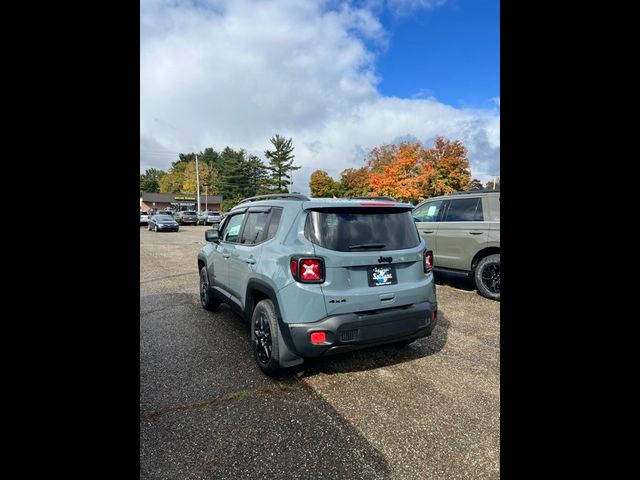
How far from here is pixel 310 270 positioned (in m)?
3.02

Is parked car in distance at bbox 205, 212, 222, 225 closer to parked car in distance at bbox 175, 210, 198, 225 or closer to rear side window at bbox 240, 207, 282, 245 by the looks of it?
parked car in distance at bbox 175, 210, 198, 225

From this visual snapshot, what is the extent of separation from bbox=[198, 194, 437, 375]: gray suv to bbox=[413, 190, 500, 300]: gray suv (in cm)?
315

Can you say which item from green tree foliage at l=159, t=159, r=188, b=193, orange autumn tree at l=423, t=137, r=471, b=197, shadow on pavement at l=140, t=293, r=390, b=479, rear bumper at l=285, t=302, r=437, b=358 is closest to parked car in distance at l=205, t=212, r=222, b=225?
orange autumn tree at l=423, t=137, r=471, b=197

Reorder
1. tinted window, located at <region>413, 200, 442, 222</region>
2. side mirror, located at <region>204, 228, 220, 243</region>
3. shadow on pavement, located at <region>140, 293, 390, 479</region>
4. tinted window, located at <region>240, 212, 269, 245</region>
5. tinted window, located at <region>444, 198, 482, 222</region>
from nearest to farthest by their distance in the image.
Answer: shadow on pavement, located at <region>140, 293, 390, 479</region> → tinted window, located at <region>240, 212, 269, 245</region> → side mirror, located at <region>204, 228, 220, 243</region> → tinted window, located at <region>444, 198, 482, 222</region> → tinted window, located at <region>413, 200, 442, 222</region>

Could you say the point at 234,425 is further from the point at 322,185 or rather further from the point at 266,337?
the point at 322,185

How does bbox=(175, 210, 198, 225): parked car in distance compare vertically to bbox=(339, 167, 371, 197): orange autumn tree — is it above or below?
below

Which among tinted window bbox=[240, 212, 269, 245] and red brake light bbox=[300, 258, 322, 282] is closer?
red brake light bbox=[300, 258, 322, 282]

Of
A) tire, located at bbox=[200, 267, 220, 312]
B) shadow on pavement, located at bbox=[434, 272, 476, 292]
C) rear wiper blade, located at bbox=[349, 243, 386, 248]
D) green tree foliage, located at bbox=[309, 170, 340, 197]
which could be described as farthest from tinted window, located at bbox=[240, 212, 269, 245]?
green tree foliage, located at bbox=[309, 170, 340, 197]

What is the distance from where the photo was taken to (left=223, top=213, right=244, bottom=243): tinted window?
4.55 m

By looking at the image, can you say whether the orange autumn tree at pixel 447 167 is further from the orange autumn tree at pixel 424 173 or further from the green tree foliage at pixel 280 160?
the green tree foliage at pixel 280 160

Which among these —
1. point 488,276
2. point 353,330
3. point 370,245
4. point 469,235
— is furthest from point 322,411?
point 469,235

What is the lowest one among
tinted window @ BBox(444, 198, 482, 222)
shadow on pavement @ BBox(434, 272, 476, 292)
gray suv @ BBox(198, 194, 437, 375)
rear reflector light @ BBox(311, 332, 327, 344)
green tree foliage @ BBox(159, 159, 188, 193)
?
shadow on pavement @ BBox(434, 272, 476, 292)

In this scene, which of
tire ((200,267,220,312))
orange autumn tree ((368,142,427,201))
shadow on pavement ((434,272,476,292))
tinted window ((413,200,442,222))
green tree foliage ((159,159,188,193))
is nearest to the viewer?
tire ((200,267,220,312))
